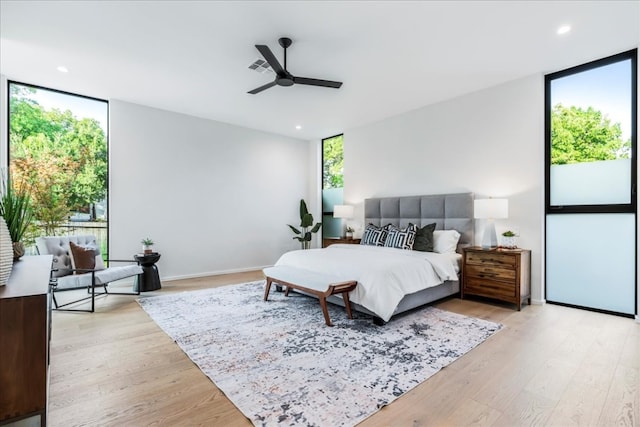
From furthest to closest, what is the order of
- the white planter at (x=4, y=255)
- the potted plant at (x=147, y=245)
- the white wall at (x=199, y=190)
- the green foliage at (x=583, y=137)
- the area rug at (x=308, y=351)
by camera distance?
the white wall at (x=199, y=190) < the potted plant at (x=147, y=245) < the green foliage at (x=583, y=137) < the area rug at (x=308, y=351) < the white planter at (x=4, y=255)

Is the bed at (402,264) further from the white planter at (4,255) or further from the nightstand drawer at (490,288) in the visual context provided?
the white planter at (4,255)

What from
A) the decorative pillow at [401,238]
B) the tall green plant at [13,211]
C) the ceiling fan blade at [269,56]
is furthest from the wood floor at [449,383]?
the ceiling fan blade at [269,56]

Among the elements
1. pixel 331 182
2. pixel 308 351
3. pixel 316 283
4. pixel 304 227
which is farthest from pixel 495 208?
pixel 304 227

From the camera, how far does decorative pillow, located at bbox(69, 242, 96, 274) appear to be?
3.73 m

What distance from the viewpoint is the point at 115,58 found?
3490 mm

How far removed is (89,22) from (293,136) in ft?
14.6

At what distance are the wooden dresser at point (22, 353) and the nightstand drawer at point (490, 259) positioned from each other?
4.15m

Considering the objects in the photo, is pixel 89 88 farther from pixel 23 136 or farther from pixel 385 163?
pixel 385 163

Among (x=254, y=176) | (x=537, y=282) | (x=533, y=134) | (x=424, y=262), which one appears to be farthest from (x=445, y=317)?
(x=254, y=176)

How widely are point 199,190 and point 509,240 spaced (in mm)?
5069

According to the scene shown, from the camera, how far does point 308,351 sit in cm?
250

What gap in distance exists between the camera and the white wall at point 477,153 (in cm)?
387

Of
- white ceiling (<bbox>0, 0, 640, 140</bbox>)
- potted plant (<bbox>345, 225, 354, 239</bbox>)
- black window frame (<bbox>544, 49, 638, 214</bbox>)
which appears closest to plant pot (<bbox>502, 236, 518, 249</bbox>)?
black window frame (<bbox>544, 49, 638, 214</bbox>)

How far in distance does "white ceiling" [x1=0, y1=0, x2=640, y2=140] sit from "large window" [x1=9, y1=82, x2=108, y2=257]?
0.30m
